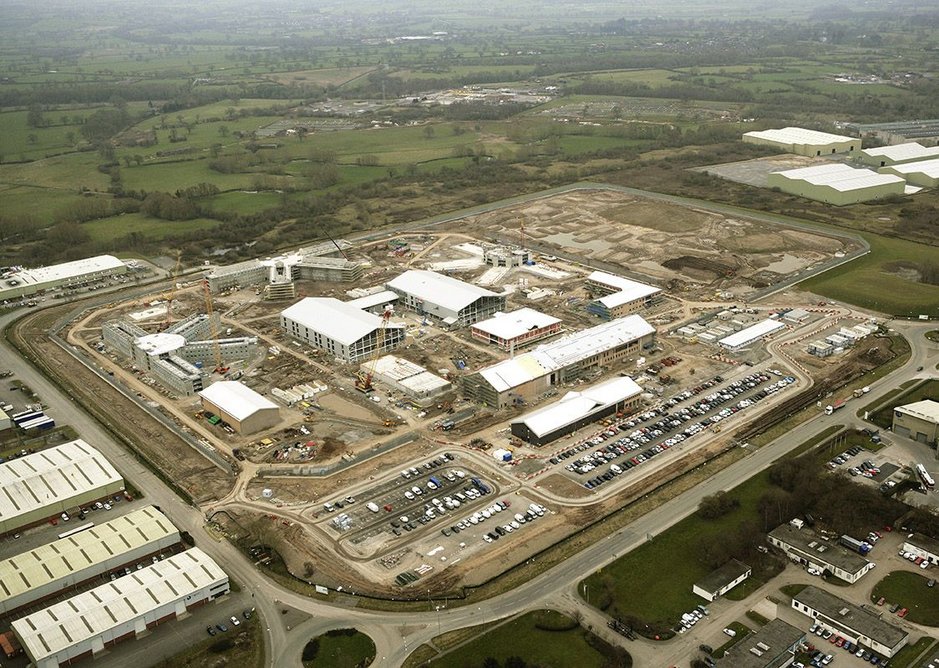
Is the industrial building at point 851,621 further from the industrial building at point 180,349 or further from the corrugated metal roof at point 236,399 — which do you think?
the industrial building at point 180,349

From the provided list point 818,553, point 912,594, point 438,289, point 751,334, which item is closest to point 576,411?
point 818,553

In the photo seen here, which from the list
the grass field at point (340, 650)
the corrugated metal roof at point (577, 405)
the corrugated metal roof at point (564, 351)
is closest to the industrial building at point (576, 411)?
the corrugated metal roof at point (577, 405)

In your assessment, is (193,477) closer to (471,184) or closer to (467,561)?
(467,561)

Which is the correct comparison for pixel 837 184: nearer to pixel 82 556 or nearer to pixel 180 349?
pixel 180 349

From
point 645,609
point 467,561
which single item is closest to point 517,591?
point 467,561

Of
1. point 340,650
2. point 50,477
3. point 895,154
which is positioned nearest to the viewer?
point 340,650

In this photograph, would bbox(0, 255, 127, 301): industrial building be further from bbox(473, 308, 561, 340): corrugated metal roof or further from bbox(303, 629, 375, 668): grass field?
bbox(303, 629, 375, 668): grass field

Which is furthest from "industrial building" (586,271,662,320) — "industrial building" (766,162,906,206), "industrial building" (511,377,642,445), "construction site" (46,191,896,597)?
"industrial building" (766,162,906,206)
